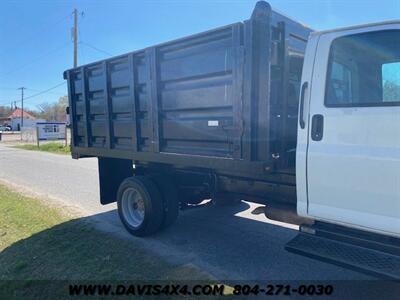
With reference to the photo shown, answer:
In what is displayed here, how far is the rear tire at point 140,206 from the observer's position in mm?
4918

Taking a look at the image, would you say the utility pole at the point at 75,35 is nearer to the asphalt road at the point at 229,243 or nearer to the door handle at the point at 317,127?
the asphalt road at the point at 229,243

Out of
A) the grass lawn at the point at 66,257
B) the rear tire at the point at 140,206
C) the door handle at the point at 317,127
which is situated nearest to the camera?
the door handle at the point at 317,127

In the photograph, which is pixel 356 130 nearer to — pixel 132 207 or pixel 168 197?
pixel 168 197

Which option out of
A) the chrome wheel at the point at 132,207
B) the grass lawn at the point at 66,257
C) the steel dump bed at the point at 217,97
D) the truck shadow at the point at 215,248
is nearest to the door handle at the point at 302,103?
the steel dump bed at the point at 217,97

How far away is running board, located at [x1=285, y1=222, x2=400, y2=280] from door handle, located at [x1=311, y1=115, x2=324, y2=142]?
85 centimetres

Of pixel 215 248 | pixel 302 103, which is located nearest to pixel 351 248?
pixel 302 103

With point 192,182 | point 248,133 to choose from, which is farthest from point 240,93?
point 192,182

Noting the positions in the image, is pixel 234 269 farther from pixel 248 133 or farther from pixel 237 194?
pixel 248 133

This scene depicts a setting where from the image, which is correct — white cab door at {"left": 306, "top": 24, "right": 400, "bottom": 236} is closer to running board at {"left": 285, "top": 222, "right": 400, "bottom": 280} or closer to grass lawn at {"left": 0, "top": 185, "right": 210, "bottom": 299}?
running board at {"left": 285, "top": 222, "right": 400, "bottom": 280}

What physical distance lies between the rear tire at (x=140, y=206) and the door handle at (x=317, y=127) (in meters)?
2.49

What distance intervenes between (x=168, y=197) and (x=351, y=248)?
258cm

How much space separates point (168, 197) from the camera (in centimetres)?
499

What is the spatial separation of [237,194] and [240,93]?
1.40m

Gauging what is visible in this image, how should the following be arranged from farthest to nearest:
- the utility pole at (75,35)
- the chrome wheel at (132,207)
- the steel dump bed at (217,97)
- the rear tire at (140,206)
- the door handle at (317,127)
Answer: the utility pole at (75,35), the chrome wheel at (132,207), the rear tire at (140,206), the steel dump bed at (217,97), the door handle at (317,127)
